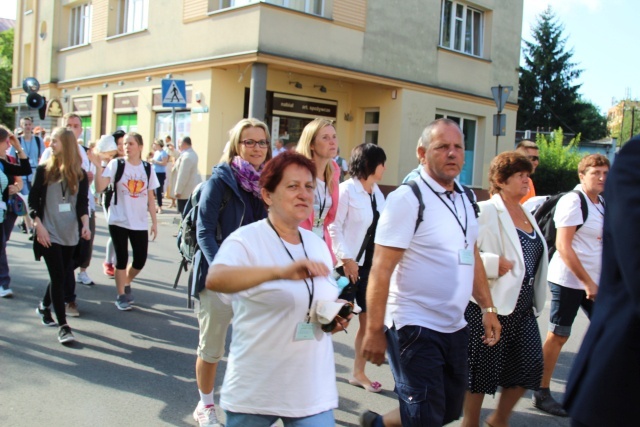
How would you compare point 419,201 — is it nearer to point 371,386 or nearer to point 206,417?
point 206,417

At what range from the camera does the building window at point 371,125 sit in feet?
71.2

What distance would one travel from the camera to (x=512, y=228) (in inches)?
178

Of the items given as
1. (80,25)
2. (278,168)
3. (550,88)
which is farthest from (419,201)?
(550,88)

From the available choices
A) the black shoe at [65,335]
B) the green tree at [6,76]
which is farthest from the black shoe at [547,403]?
the green tree at [6,76]

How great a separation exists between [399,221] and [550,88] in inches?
2188

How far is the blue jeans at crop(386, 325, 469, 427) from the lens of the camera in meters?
3.38

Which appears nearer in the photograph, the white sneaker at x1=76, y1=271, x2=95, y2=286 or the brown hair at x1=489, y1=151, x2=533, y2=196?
the brown hair at x1=489, y1=151, x2=533, y2=196

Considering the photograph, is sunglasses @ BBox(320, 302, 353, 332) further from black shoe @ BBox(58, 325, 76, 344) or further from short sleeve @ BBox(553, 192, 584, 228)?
black shoe @ BBox(58, 325, 76, 344)

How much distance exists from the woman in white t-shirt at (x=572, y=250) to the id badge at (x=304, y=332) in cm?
286

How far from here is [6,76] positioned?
52.8 meters

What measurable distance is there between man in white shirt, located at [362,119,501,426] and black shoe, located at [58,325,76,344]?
3547 millimetres

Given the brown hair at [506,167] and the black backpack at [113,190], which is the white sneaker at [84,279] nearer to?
the black backpack at [113,190]

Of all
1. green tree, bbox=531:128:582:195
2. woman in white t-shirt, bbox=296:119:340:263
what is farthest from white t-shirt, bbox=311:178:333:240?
green tree, bbox=531:128:582:195

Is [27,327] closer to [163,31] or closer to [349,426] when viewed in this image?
[349,426]
